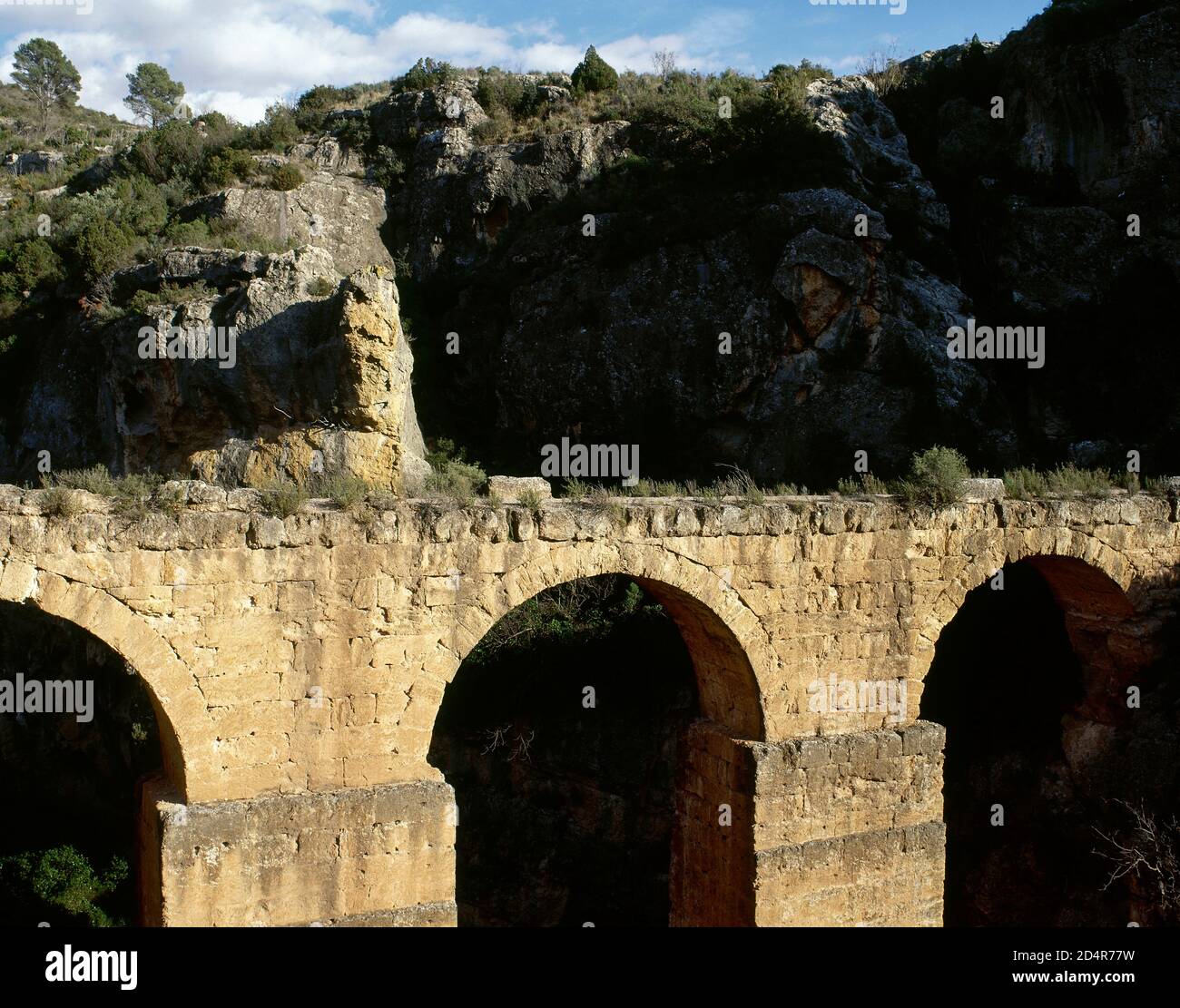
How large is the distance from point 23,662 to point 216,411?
565 cm

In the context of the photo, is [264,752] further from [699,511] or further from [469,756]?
[469,756]

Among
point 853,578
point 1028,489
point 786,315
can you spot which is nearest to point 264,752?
point 853,578

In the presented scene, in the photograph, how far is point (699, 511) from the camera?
9.12m

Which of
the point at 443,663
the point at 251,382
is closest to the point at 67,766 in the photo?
the point at 251,382

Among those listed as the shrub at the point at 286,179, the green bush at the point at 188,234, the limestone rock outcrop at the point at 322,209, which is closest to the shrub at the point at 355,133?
the limestone rock outcrop at the point at 322,209

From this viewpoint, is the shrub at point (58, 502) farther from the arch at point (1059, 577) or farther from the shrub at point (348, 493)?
the arch at point (1059, 577)

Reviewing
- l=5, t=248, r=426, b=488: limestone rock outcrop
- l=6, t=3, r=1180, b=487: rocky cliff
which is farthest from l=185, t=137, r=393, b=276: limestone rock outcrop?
l=5, t=248, r=426, b=488: limestone rock outcrop

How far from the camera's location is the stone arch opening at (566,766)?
642 inches

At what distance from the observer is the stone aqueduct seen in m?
7.67

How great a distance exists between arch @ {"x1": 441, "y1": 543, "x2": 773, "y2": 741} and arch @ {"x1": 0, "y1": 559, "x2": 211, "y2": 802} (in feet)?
6.76

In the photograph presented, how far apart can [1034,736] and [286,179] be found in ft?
61.8

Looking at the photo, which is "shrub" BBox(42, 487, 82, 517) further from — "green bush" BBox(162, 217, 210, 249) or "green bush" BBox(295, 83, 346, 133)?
"green bush" BBox(295, 83, 346, 133)

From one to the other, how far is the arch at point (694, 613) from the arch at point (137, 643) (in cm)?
206
